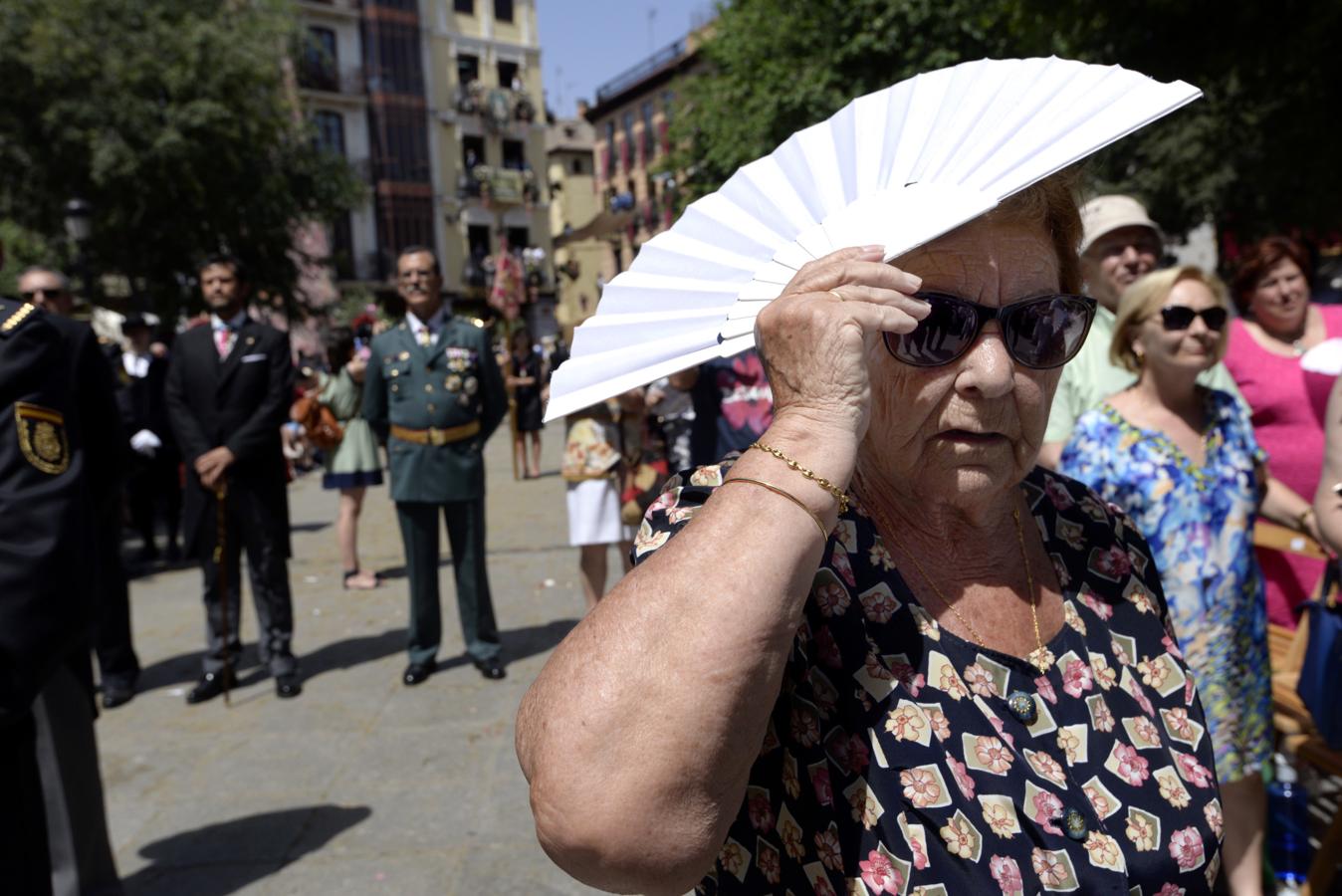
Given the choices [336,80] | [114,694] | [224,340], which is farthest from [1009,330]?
[336,80]

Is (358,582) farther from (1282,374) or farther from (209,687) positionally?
(1282,374)

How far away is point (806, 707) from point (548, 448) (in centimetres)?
1712

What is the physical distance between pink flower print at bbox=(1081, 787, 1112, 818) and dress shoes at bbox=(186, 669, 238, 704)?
477 centimetres

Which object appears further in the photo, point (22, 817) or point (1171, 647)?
point (22, 817)

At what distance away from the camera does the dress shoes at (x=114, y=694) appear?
528cm

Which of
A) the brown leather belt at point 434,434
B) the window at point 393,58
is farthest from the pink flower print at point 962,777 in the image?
the window at point 393,58

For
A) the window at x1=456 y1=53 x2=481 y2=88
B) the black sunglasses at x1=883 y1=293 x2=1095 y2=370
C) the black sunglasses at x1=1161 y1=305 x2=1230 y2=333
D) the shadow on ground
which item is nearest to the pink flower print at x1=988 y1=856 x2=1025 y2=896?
the black sunglasses at x1=883 y1=293 x2=1095 y2=370

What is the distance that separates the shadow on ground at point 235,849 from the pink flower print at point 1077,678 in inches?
119

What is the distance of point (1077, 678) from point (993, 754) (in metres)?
0.24

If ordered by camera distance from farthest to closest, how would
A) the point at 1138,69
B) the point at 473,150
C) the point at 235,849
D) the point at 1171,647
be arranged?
the point at 473,150
the point at 1138,69
the point at 235,849
the point at 1171,647

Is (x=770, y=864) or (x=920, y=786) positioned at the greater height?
(x=920, y=786)

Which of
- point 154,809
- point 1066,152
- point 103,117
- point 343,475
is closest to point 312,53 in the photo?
point 103,117

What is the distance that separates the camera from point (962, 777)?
126cm

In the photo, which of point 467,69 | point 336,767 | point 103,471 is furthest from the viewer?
point 467,69
